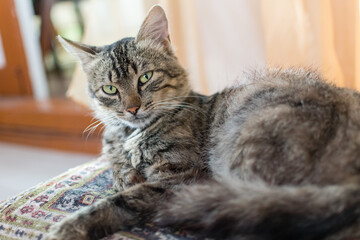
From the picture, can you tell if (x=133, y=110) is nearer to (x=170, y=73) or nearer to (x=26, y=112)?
(x=170, y=73)

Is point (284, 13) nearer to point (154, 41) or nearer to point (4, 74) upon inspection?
point (154, 41)

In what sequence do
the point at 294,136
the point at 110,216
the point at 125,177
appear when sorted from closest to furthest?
the point at 294,136, the point at 110,216, the point at 125,177

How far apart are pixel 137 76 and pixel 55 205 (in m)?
0.54

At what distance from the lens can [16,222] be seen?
1205 mm

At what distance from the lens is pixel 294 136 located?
3.18 feet

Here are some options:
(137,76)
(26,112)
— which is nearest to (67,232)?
(137,76)

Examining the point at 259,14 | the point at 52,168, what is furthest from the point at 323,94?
the point at 52,168

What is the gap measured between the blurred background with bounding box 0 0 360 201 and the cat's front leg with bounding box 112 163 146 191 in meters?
0.56

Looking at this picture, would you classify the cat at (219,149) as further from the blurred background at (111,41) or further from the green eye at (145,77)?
the blurred background at (111,41)

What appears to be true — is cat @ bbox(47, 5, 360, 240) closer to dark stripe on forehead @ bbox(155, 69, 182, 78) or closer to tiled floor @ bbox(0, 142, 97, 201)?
dark stripe on forehead @ bbox(155, 69, 182, 78)

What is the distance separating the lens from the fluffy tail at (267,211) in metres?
0.82

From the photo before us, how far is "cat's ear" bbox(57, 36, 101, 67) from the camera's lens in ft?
4.75

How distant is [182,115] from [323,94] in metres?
0.53

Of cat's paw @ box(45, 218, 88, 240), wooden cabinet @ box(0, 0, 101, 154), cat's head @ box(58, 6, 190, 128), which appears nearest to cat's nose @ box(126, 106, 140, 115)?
cat's head @ box(58, 6, 190, 128)
